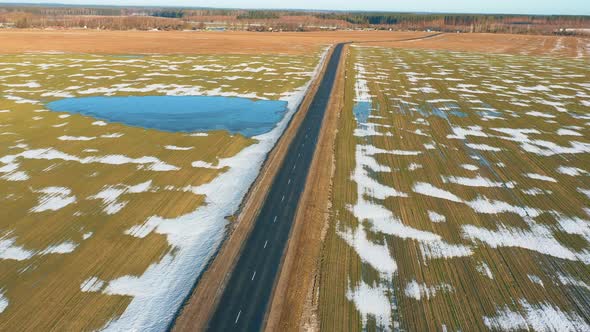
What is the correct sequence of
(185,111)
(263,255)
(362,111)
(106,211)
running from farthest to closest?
(362,111)
(185,111)
(106,211)
(263,255)

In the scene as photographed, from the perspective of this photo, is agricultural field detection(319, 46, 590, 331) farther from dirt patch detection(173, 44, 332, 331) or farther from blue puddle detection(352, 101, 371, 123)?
dirt patch detection(173, 44, 332, 331)

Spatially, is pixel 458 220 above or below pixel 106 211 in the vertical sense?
above

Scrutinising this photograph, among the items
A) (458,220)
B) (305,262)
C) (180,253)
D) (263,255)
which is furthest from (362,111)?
(180,253)

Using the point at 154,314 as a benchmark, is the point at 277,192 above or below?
above

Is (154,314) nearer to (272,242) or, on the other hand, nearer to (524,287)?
(272,242)

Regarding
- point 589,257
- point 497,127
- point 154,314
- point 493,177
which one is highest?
point 497,127

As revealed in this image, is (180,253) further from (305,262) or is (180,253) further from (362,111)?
(362,111)

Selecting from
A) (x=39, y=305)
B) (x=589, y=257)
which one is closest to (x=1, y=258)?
(x=39, y=305)
